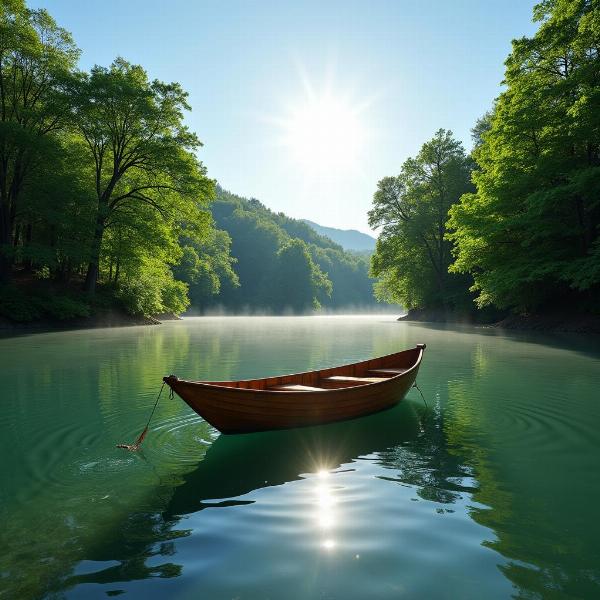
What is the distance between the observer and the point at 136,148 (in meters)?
33.0

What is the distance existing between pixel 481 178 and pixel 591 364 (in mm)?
17432

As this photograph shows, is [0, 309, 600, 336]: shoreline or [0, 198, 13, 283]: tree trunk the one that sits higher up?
[0, 198, 13, 283]: tree trunk

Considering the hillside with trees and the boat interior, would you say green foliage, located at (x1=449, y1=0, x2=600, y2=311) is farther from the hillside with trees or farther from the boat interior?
the hillside with trees

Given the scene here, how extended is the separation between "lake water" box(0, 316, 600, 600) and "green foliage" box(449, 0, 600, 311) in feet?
55.1

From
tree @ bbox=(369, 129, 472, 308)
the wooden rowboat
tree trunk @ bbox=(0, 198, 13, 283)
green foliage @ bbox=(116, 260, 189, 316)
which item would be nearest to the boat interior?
the wooden rowboat

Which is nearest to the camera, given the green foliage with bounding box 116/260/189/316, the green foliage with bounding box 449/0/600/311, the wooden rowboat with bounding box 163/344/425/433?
the wooden rowboat with bounding box 163/344/425/433

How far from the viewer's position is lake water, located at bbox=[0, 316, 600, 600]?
10.7 feet

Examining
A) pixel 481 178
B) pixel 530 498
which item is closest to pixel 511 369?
pixel 530 498

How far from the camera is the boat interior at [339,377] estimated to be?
7.71 metres

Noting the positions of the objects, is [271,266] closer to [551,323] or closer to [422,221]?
[422,221]

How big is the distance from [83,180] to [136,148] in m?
4.66

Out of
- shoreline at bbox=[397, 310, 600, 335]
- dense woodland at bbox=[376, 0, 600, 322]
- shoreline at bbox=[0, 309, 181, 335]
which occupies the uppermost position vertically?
dense woodland at bbox=[376, 0, 600, 322]

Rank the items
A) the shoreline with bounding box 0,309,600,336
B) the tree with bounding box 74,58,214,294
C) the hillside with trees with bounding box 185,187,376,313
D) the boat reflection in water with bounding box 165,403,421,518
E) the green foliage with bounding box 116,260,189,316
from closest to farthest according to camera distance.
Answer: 1. the boat reflection in water with bounding box 165,403,421,518
2. the shoreline with bounding box 0,309,600,336
3. the tree with bounding box 74,58,214,294
4. the green foliage with bounding box 116,260,189,316
5. the hillside with trees with bounding box 185,187,376,313

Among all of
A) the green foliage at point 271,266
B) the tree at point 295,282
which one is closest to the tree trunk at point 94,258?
the green foliage at point 271,266
